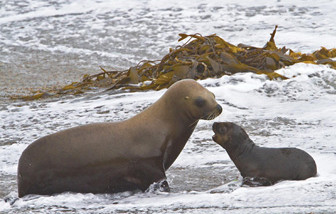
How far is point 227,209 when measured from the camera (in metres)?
3.87

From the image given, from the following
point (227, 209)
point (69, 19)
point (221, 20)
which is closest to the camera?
point (227, 209)

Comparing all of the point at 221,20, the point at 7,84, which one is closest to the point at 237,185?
the point at 7,84

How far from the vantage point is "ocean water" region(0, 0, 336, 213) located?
4258mm

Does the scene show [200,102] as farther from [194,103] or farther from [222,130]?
[222,130]

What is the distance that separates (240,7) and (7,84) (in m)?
5.58

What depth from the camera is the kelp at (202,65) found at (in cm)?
772

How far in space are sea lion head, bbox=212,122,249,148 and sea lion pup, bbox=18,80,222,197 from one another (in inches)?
20.7

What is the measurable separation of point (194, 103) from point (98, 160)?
877mm

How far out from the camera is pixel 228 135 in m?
5.18

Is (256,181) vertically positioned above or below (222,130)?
below

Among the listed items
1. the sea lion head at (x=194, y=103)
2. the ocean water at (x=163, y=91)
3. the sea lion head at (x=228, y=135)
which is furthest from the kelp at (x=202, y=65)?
the sea lion head at (x=194, y=103)

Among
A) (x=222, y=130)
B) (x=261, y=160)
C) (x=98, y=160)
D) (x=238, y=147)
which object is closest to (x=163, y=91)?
(x=222, y=130)

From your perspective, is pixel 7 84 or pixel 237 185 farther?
pixel 7 84

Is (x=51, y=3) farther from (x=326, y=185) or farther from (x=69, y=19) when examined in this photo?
(x=326, y=185)
